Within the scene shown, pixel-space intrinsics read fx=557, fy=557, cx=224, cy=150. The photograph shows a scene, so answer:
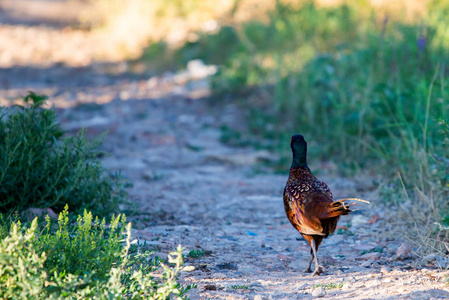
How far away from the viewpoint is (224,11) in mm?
12305

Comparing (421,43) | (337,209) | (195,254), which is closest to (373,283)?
(337,209)

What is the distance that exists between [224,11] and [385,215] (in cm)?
847

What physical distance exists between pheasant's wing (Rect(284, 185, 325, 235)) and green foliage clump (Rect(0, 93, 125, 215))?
1.47 metres

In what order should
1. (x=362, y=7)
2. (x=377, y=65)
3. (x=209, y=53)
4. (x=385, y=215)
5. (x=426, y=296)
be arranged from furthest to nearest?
1. (x=209, y=53)
2. (x=362, y=7)
3. (x=377, y=65)
4. (x=385, y=215)
5. (x=426, y=296)

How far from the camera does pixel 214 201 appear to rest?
211 inches

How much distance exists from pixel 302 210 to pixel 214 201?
6.28ft

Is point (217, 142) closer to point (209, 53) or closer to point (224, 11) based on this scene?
point (209, 53)

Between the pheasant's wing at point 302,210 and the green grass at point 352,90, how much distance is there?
2.67 feet

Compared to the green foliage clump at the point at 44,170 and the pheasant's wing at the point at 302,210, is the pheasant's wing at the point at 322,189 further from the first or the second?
the green foliage clump at the point at 44,170

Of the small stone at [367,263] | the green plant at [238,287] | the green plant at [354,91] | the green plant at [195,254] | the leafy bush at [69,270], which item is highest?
the green plant at [354,91]

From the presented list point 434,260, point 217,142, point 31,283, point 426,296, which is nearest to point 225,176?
point 217,142

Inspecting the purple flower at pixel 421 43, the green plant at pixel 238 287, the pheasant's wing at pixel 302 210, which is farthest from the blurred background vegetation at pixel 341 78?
the green plant at pixel 238 287

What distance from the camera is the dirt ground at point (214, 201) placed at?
3333mm

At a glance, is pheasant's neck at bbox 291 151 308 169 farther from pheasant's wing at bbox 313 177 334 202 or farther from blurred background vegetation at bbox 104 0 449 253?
blurred background vegetation at bbox 104 0 449 253
